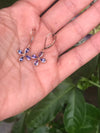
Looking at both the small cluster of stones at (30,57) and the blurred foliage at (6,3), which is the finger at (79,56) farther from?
the blurred foliage at (6,3)

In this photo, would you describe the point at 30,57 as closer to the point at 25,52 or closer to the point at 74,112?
the point at 25,52

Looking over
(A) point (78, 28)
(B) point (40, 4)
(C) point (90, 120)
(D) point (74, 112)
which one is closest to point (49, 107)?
(D) point (74, 112)

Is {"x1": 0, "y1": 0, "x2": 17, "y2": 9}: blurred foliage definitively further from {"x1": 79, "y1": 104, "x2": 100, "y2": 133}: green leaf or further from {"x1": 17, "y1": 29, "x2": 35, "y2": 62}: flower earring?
{"x1": 79, "y1": 104, "x2": 100, "y2": 133}: green leaf

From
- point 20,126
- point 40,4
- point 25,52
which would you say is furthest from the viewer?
point 20,126

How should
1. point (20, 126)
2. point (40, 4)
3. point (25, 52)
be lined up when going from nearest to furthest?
point (25, 52), point (40, 4), point (20, 126)

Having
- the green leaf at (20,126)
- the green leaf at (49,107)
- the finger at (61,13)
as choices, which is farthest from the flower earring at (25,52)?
the green leaf at (20,126)

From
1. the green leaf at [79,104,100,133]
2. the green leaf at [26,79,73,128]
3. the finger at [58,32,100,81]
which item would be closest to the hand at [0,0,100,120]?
the finger at [58,32,100,81]

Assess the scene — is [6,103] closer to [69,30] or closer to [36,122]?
[36,122]
